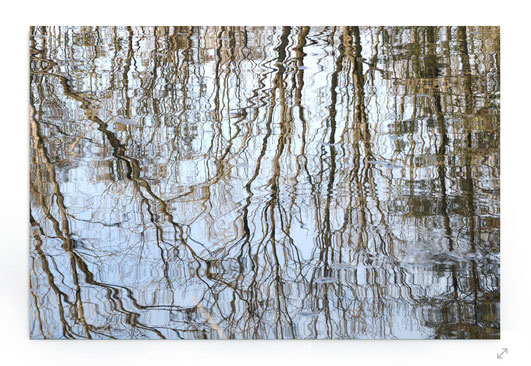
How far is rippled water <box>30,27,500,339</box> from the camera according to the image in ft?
5.88

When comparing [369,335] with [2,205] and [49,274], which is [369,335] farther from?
[2,205]

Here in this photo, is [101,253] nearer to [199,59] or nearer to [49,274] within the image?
[49,274]

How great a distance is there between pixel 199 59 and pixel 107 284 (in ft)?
2.83

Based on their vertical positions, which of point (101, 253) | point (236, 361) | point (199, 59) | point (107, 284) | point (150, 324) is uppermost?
point (199, 59)

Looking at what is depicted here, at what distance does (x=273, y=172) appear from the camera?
5.90ft

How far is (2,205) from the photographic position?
72.7 inches

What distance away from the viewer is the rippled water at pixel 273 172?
179cm

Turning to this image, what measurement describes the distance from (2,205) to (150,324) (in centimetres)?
69

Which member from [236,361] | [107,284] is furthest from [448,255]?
[107,284]
